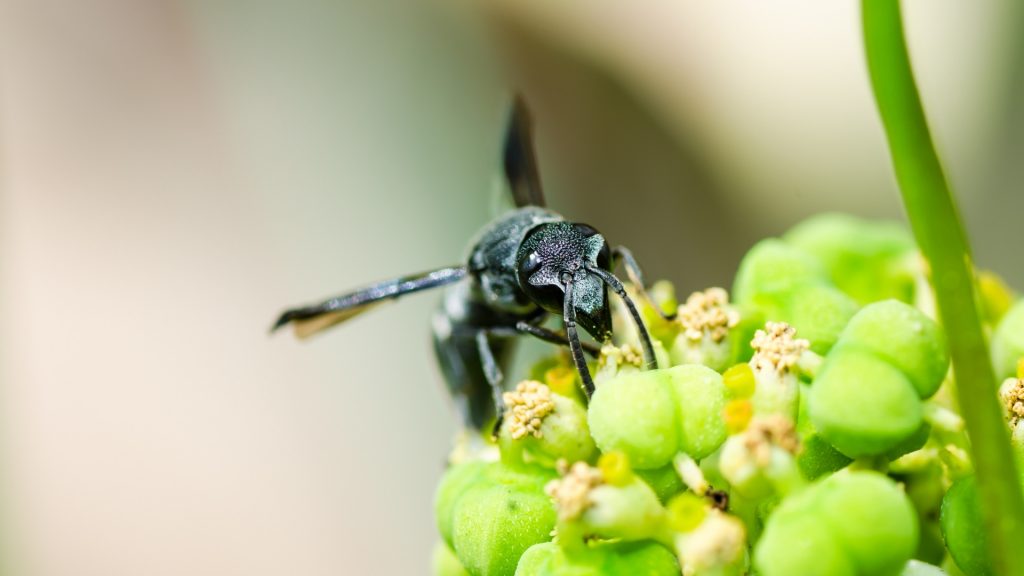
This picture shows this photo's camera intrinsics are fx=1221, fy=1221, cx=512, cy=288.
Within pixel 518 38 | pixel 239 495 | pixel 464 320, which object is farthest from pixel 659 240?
pixel 464 320

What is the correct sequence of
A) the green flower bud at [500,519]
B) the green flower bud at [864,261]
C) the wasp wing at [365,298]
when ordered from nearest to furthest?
the green flower bud at [500,519] → the green flower bud at [864,261] → the wasp wing at [365,298]

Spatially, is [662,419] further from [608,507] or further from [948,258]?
[948,258]

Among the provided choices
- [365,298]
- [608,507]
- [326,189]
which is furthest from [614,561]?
[326,189]

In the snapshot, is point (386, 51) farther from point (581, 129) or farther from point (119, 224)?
point (119, 224)

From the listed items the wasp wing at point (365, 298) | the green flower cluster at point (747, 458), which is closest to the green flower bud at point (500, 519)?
the green flower cluster at point (747, 458)

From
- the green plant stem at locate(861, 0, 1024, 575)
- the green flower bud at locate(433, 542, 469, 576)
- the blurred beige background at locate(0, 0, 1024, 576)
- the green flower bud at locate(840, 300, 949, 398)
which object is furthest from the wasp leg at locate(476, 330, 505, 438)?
the blurred beige background at locate(0, 0, 1024, 576)

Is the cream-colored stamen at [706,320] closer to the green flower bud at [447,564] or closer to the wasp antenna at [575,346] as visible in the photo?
the wasp antenna at [575,346]

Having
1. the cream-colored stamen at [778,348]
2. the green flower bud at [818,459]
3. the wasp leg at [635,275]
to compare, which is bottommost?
the green flower bud at [818,459]
